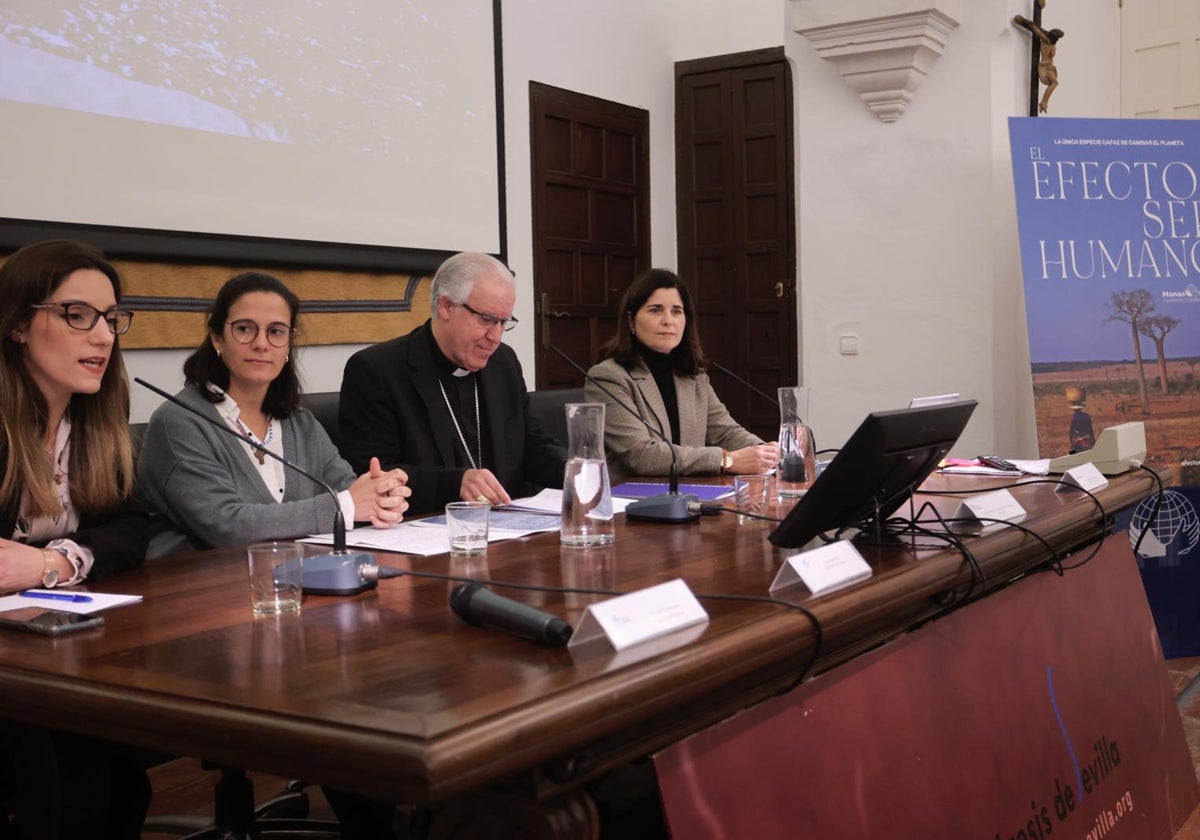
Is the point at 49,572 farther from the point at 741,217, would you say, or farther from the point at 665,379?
the point at 741,217

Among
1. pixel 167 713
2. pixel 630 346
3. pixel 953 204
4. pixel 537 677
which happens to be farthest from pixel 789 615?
pixel 953 204

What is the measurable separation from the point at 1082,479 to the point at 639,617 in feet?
4.93

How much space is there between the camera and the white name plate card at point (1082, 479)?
2336 mm

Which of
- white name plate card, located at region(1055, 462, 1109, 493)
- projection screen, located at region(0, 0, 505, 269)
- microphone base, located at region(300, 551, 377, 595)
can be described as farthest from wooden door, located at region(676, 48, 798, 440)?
microphone base, located at region(300, 551, 377, 595)

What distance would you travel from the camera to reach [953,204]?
454 cm

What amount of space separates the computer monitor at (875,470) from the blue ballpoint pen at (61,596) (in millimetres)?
897

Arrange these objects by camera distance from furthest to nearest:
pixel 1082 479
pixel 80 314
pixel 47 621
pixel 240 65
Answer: pixel 240 65
pixel 1082 479
pixel 80 314
pixel 47 621

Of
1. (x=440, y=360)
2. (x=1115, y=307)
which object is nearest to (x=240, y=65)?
(x=440, y=360)

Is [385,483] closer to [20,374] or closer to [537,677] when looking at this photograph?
Answer: [20,374]

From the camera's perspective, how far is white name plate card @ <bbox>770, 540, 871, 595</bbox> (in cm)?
138

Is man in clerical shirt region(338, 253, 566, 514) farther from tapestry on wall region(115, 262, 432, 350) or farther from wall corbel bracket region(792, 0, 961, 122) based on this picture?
wall corbel bracket region(792, 0, 961, 122)

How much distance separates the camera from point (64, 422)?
1.85 m

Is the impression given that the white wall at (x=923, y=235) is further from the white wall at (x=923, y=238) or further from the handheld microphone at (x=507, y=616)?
the handheld microphone at (x=507, y=616)

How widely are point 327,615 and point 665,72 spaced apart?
231 inches
